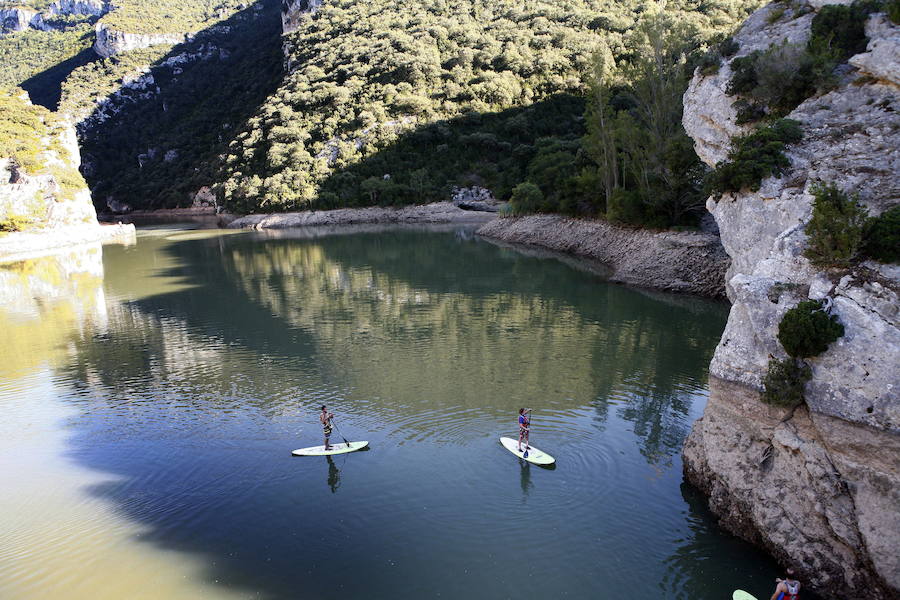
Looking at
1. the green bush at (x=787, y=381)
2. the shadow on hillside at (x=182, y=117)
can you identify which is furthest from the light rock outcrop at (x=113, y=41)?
the green bush at (x=787, y=381)

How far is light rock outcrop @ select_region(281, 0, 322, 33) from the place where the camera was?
154750 millimetres

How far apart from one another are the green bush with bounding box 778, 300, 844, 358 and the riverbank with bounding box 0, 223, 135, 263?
90.9 metres

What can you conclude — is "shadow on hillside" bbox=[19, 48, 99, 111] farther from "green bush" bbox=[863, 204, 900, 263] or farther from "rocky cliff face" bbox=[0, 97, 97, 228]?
"green bush" bbox=[863, 204, 900, 263]

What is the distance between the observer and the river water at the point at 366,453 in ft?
38.0

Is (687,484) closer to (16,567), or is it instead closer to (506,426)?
(506,426)

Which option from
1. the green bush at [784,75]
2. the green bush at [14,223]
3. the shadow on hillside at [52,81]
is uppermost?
the shadow on hillside at [52,81]

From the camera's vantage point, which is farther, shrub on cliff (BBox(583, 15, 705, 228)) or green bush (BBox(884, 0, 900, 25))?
shrub on cliff (BBox(583, 15, 705, 228))

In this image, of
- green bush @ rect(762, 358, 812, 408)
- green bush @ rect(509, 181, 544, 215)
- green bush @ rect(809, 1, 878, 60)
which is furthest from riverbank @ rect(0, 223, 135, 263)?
green bush @ rect(762, 358, 812, 408)

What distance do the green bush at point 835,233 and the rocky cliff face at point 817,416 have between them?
1.16 feet

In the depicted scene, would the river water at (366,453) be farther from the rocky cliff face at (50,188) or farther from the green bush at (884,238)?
the rocky cliff face at (50,188)

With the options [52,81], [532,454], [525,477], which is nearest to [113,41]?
[52,81]

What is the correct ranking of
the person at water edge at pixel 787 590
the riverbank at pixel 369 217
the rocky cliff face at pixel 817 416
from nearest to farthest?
the person at water edge at pixel 787 590 < the rocky cliff face at pixel 817 416 < the riverbank at pixel 369 217

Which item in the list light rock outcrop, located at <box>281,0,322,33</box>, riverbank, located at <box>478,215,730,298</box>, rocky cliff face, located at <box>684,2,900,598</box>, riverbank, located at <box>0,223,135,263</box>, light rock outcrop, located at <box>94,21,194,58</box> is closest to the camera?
rocky cliff face, located at <box>684,2,900,598</box>

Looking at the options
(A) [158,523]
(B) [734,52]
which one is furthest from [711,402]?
(B) [734,52]
